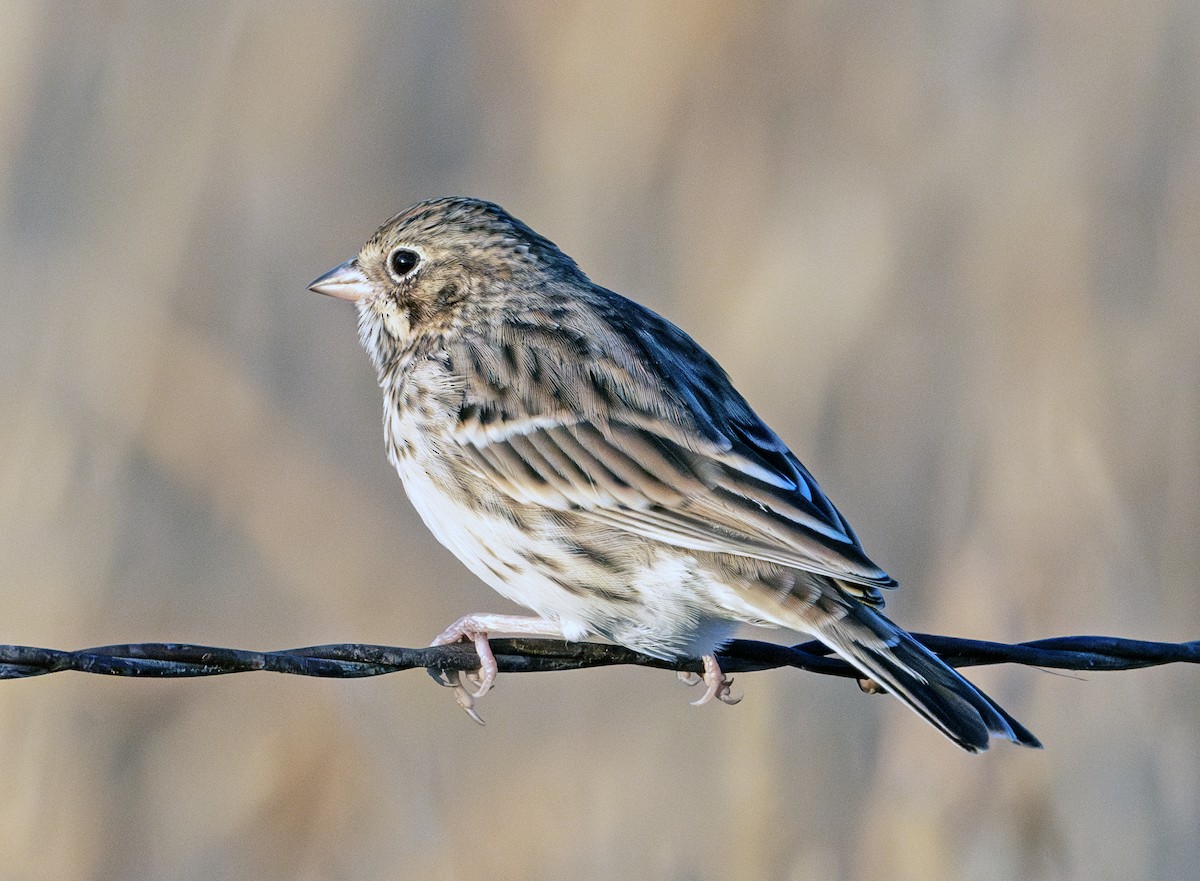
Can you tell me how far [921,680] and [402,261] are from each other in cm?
207

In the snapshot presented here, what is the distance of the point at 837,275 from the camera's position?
5328 millimetres

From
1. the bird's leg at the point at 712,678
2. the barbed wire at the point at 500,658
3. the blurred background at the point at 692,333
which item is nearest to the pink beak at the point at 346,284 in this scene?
the blurred background at the point at 692,333

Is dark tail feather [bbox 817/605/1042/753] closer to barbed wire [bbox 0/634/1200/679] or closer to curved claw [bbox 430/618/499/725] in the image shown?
barbed wire [bbox 0/634/1200/679]

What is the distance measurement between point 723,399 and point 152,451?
87.4 inches

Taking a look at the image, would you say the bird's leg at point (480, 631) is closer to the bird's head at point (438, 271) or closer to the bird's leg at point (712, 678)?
the bird's leg at point (712, 678)

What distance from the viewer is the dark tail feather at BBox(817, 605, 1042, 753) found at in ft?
10.3

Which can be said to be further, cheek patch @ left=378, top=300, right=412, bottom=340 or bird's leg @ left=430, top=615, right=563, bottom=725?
cheek patch @ left=378, top=300, right=412, bottom=340

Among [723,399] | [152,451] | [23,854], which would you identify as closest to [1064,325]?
[723,399]

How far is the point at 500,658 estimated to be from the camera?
322 cm

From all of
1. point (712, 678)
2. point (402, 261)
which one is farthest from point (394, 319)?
point (712, 678)

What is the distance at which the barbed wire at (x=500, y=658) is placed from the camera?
8.64 ft

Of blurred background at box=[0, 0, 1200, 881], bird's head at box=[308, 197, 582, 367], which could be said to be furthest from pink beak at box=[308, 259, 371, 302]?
blurred background at box=[0, 0, 1200, 881]

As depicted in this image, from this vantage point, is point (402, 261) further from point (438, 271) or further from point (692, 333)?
point (692, 333)

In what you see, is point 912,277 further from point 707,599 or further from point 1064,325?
point 707,599
